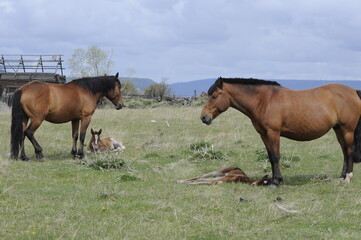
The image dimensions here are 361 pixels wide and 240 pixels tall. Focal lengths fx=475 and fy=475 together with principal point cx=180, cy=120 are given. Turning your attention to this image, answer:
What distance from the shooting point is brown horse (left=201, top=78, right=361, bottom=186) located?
30.8 ft

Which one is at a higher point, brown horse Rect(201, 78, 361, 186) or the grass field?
brown horse Rect(201, 78, 361, 186)

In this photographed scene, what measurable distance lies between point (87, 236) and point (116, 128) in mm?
14338

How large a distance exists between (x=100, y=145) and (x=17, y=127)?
3.14m

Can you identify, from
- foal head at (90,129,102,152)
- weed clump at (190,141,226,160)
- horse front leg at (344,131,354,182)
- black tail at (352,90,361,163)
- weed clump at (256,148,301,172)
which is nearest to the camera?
horse front leg at (344,131,354,182)

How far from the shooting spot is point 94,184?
955cm

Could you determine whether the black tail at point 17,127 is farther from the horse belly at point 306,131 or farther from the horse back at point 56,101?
the horse belly at point 306,131

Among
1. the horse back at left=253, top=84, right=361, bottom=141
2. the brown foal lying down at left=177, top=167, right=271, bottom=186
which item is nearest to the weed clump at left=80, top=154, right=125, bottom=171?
the brown foal lying down at left=177, top=167, right=271, bottom=186

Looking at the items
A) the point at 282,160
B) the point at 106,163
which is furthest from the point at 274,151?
the point at 106,163

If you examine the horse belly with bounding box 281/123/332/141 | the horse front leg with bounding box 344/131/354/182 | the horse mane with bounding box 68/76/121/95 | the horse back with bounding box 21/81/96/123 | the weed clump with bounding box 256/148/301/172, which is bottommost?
the weed clump with bounding box 256/148/301/172

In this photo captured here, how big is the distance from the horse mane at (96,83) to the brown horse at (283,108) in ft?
18.0

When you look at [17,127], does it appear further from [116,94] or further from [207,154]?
[207,154]

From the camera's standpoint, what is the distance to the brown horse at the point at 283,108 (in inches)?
370

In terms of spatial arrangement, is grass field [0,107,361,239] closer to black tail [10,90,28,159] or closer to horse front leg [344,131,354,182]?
horse front leg [344,131,354,182]

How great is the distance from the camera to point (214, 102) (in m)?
9.41
